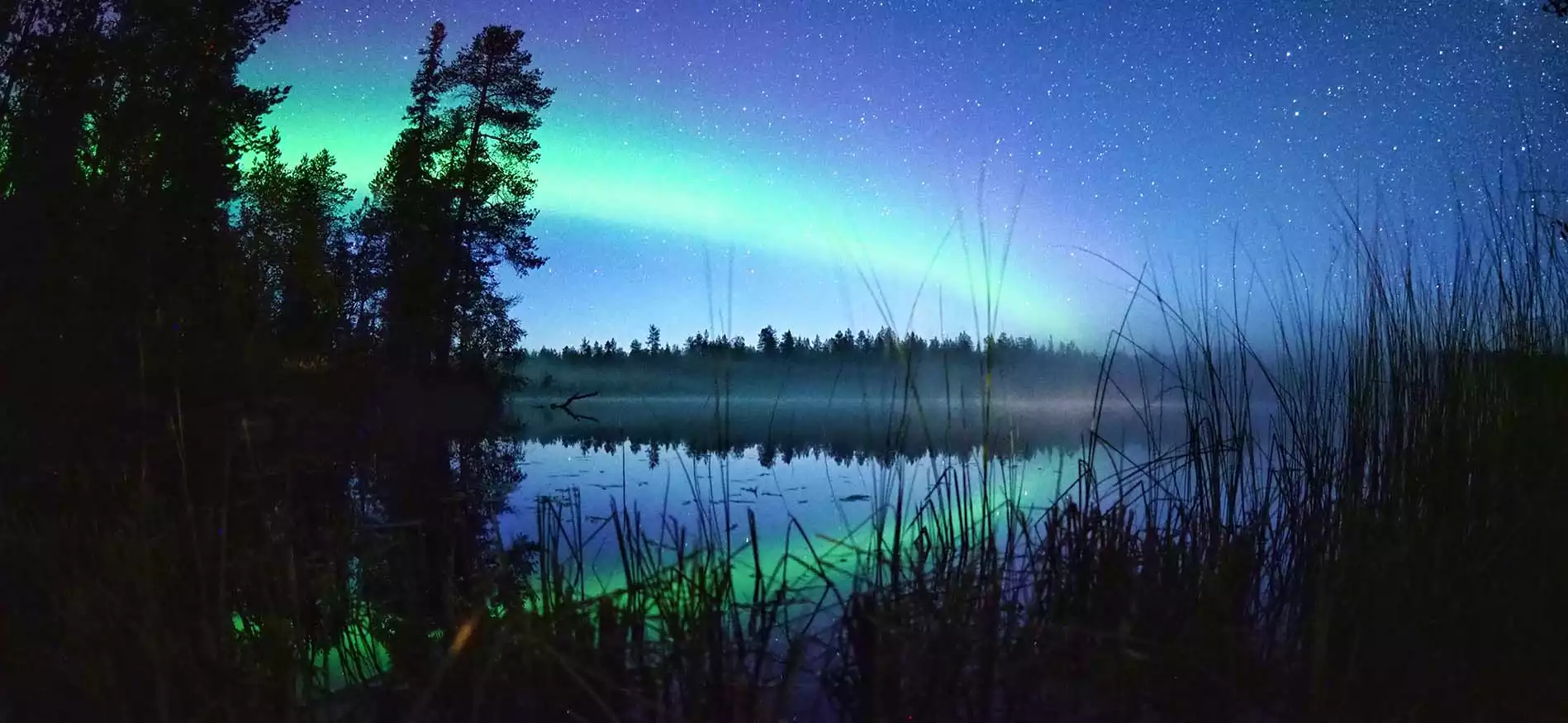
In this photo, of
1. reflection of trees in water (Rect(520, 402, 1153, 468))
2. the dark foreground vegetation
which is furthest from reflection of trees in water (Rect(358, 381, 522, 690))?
reflection of trees in water (Rect(520, 402, 1153, 468))

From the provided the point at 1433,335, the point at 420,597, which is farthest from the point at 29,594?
the point at 1433,335

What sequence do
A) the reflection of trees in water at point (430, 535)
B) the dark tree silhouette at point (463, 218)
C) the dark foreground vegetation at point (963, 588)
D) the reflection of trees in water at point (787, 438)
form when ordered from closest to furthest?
the dark foreground vegetation at point (963, 588), the reflection of trees in water at point (430, 535), the reflection of trees in water at point (787, 438), the dark tree silhouette at point (463, 218)

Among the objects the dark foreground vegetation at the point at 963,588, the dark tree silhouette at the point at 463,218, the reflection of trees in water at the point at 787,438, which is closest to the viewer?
the dark foreground vegetation at the point at 963,588

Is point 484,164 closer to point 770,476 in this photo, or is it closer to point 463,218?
point 463,218

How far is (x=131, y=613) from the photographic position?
2.09m

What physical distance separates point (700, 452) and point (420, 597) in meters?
7.12

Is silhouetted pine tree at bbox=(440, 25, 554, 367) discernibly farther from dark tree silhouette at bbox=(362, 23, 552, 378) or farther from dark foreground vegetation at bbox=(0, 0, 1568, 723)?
dark foreground vegetation at bbox=(0, 0, 1568, 723)

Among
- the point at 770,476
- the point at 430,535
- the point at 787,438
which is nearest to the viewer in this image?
the point at 430,535

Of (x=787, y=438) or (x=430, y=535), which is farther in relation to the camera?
(x=787, y=438)

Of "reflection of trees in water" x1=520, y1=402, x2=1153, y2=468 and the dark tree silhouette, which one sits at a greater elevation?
the dark tree silhouette

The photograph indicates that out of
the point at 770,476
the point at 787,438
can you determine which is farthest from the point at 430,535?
the point at 787,438

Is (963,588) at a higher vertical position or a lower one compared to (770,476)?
higher

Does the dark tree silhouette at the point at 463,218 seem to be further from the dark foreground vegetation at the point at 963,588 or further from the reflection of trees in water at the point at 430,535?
the dark foreground vegetation at the point at 963,588

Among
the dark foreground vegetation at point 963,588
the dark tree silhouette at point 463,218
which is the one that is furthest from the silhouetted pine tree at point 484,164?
the dark foreground vegetation at point 963,588
